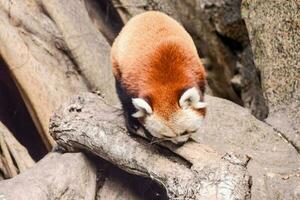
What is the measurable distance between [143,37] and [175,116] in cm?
59

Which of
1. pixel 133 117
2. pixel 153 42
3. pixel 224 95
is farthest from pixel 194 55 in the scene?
pixel 224 95

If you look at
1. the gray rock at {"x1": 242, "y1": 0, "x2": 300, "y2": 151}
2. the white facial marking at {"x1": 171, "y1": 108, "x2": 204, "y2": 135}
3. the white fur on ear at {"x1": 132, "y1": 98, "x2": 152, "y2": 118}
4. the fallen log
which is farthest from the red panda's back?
the gray rock at {"x1": 242, "y1": 0, "x2": 300, "y2": 151}

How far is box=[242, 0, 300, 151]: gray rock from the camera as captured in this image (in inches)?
160

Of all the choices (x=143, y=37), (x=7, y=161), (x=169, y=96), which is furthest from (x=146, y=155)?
(x=7, y=161)

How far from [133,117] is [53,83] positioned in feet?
5.19

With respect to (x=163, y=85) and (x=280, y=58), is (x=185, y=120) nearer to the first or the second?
(x=163, y=85)

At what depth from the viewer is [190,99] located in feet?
9.75

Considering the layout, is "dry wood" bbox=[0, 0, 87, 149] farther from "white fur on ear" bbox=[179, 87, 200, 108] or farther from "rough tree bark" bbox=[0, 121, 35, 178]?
"white fur on ear" bbox=[179, 87, 200, 108]

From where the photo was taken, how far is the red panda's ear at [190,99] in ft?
9.64

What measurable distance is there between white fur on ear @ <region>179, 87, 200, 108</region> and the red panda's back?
0.36m

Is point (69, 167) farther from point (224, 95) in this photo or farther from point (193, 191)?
point (224, 95)

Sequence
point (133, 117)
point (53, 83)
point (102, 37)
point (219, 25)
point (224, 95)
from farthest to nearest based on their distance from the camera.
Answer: point (224, 95) < point (219, 25) < point (102, 37) < point (53, 83) < point (133, 117)

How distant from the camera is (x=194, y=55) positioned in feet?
10.6

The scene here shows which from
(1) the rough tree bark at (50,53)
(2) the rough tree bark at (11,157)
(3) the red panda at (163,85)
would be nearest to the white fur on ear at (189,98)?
(3) the red panda at (163,85)
